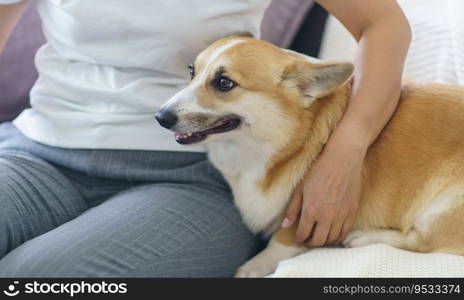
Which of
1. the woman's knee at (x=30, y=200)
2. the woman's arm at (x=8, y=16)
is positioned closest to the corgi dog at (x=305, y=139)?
the woman's knee at (x=30, y=200)

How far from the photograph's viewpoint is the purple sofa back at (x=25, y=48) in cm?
147

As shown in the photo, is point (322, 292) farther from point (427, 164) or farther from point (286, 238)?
point (427, 164)

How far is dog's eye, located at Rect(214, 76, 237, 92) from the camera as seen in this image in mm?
1074

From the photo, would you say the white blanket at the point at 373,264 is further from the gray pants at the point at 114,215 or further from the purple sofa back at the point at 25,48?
the purple sofa back at the point at 25,48

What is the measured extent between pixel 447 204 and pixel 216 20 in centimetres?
56

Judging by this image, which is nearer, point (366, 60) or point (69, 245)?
point (69, 245)

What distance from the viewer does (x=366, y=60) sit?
110 cm

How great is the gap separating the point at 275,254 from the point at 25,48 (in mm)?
878

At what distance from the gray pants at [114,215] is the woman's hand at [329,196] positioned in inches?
5.6

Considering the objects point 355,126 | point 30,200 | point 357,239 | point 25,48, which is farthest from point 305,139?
point 25,48

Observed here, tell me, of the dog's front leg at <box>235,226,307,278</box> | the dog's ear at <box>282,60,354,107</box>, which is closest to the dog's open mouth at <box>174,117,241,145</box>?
the dog's ear at <box>282,60,354,107</box>

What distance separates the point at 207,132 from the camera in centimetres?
106

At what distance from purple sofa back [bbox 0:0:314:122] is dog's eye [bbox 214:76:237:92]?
462 mm

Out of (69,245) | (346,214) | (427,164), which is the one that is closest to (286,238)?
(346,214)
